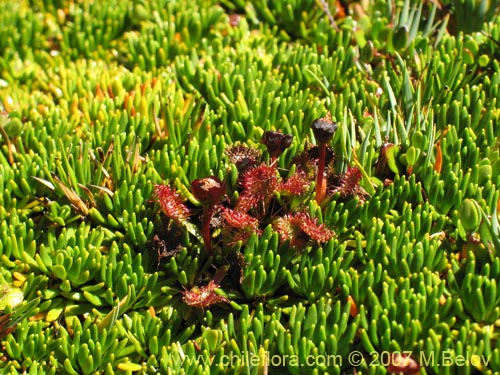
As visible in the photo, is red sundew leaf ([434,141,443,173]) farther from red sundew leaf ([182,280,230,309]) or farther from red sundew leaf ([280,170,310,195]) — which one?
red sundew leaf ([182,280,230,309])

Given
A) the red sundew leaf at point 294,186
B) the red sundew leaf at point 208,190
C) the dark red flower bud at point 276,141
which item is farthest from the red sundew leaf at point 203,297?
the dark red flower bud at point 276,141

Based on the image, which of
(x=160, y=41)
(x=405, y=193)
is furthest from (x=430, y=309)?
(x=160, y=41)

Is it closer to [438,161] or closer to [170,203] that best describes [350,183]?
[438,161]

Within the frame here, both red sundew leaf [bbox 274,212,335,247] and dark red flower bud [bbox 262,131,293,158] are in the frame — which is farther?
dark red flower bud [bbox 262,131,293,158]

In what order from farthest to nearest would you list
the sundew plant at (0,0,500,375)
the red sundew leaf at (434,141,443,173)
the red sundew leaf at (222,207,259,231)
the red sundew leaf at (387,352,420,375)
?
the red sundew leaf at (434,141,443,173), the red sundew leaf at (222,207,259,231), the sundew plant at (0,0,500,375), the red sundew leaf at (387,352,420,375)

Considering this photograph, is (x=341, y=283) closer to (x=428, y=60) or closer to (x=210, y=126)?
(x=210, y=126)

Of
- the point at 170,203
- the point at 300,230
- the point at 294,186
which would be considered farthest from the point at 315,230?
the point at 170,203

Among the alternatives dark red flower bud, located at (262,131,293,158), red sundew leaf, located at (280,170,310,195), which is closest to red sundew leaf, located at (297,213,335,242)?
red sundew leaf, located at (280,170,310,195)

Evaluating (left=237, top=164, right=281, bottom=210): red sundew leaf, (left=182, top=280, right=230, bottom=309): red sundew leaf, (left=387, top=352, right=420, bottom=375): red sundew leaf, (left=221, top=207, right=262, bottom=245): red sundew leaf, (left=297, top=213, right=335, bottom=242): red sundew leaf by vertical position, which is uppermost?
(left=237, top=164, right=281, bottom=210): red sundew leaf
